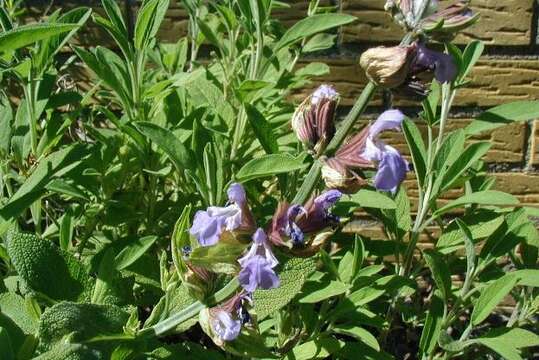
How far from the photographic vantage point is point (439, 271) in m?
1.18

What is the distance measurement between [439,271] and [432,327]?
103 mm

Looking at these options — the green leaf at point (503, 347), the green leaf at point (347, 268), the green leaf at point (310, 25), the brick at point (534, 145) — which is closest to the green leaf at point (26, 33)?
the green leaf at point (310, 25)

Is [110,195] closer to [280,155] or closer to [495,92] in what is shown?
[280,155]

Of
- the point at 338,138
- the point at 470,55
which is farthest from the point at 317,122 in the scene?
the point at 470,55

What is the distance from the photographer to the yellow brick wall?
191 centimetres

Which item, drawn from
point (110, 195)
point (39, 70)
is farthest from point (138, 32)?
point (110, 195)

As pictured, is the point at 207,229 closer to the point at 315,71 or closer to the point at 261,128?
the point at 261,128

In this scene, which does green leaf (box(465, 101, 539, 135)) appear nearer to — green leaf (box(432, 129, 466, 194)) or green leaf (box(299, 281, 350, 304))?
green leaf (box(432, 129, 466, 194))

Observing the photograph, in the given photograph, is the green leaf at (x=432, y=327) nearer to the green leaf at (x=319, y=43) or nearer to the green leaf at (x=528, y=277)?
the green leaf at (x=528, y=277)

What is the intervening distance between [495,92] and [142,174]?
3.56ft

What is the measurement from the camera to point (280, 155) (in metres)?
0.90

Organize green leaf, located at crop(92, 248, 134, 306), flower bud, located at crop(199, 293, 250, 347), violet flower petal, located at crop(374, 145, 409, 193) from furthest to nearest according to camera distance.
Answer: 1. green leaf, located at crop(92, 248, 134, 306)
2. flower bud, located at crop(199, 293, 250, 347)
3. violet flower petal, located at crop(374, 145, 409, 193)

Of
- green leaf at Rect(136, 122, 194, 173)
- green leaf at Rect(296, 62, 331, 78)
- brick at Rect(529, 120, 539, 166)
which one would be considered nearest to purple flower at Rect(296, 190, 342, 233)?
green leaf at Rect(136, 122, 194, 173)

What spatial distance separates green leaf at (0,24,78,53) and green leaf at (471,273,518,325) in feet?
2.48
